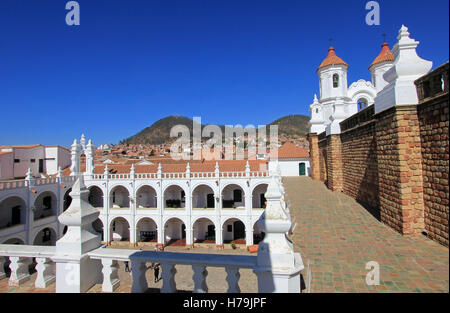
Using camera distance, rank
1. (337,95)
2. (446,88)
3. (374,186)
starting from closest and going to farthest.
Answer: (446,88) → (374,186) → (337,95)

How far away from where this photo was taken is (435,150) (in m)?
4.65

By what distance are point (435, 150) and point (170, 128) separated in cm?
9155

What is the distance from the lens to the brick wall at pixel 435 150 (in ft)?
14.3

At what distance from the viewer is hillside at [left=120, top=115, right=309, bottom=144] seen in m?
81.5

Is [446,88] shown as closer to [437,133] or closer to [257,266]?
[437,133]

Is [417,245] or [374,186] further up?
[374,186]

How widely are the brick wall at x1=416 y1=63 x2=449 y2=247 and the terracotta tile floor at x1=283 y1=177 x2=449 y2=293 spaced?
1.41 feet

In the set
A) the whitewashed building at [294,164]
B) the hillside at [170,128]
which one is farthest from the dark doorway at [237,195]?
the hillside at [170,128]

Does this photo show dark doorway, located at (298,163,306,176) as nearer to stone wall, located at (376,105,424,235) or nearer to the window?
the window

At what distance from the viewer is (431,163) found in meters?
4.79

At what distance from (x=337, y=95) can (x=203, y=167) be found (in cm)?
1501

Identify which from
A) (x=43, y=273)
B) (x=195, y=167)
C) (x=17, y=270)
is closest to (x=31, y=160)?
(x=195, y=167)

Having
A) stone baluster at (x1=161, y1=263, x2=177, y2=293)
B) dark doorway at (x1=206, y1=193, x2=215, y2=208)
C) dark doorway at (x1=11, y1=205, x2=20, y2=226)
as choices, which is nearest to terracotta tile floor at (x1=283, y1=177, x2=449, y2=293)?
stone baluster at (x1=161, y1=263, x2=177, y2=293)
